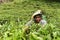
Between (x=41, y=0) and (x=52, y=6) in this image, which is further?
(x=41, y=0)

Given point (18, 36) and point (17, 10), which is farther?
point (17, 10)

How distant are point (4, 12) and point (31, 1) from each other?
119 inches

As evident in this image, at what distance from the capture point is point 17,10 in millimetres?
13984

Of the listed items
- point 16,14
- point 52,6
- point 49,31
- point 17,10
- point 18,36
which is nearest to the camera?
point 18,36

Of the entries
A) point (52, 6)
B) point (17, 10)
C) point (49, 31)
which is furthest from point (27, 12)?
point (49, 31)

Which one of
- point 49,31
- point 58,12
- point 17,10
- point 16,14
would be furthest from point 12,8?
point 49,31

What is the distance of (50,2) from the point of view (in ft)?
53.9

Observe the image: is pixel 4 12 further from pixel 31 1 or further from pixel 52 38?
pixel 52 38

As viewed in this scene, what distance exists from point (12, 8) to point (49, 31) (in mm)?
12450

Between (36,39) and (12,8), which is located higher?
(36,39)

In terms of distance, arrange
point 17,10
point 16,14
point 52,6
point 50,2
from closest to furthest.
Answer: point 16,14 < point 17,10 < point 52,6 < point 50,2

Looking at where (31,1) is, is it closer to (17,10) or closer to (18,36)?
(17,10)

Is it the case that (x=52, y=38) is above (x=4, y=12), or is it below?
above

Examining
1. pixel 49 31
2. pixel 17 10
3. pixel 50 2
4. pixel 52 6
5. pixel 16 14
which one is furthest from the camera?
pixel 50 2
